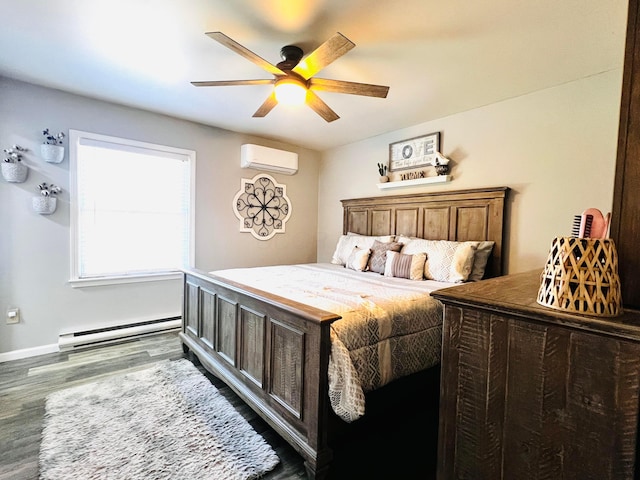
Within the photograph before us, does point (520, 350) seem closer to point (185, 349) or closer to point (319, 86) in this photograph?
point (319, 86)

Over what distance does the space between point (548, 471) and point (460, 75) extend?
2.69 metres

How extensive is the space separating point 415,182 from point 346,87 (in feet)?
5.80

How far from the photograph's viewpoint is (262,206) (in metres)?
4.45

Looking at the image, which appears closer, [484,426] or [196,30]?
[484,426]

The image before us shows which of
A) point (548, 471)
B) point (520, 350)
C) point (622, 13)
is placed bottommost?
point (548, 471)

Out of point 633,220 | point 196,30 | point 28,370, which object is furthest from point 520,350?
point 28,370

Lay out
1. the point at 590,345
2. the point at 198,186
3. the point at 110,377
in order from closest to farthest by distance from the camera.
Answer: the point at 590,345 < the point at 110,377 < the point at 198,186

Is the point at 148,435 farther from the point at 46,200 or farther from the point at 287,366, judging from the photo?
the point at 46,200

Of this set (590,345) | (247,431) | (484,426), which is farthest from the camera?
(247,431)

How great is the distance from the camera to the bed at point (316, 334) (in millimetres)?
1481

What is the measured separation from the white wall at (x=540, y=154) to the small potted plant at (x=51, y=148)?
386 cm

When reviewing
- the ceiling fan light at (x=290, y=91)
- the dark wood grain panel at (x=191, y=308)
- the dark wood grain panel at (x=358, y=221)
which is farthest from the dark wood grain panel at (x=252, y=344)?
the dark wood grain panel at (x=358, y=221)

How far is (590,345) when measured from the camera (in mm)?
693

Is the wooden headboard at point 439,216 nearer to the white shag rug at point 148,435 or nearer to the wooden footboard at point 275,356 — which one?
the wooden footboard at point 275,356
